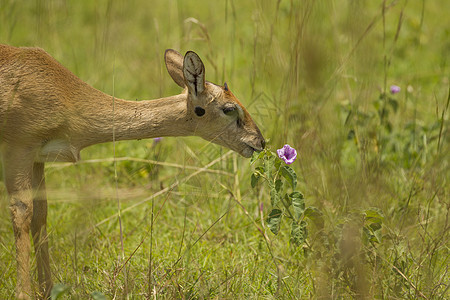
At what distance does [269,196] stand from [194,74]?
3.37 feet

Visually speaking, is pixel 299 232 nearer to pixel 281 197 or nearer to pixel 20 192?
pixel 281 197

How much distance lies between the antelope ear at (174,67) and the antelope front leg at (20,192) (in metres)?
0.98

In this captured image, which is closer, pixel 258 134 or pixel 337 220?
pixel 337 220

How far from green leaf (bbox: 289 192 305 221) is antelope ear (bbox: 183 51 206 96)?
2.80 feet

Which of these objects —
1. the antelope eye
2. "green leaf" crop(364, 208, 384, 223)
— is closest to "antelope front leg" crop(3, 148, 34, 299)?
the antelope eye

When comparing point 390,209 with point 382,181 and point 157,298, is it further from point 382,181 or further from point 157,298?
point 157,298

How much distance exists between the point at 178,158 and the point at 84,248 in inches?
51.5

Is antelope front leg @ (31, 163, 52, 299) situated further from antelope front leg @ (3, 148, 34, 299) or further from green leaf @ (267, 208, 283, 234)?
green leaf @ (267, 208, 283, 234)

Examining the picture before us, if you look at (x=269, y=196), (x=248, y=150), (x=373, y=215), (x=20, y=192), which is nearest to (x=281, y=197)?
(x=373, y=215)

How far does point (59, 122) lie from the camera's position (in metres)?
3.34

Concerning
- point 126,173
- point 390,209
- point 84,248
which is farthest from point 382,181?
point 126,173

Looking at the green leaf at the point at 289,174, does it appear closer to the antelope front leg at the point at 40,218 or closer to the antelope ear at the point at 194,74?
the antelope ear at the point at 194,74

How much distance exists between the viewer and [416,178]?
398 cm

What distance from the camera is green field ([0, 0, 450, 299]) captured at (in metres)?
2.90
